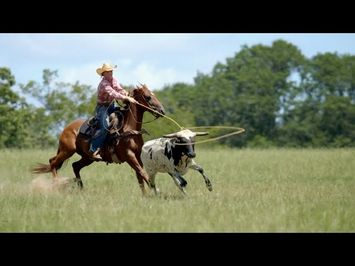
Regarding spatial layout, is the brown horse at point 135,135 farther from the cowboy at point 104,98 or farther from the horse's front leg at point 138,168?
the cowboy at point 104,98

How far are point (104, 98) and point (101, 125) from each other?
57cm

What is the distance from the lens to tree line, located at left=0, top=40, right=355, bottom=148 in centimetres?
7106

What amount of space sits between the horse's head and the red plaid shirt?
28 cm

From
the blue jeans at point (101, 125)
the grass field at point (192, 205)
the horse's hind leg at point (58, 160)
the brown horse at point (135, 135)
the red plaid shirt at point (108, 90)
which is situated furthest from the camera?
the horse's hind leg at point (58, 160)

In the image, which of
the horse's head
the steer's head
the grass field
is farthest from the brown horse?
the steer's head

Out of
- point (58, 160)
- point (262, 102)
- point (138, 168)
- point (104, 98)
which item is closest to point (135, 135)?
point (138, 168)

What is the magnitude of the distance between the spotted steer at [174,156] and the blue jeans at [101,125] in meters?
0.92

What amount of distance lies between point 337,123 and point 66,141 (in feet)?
198

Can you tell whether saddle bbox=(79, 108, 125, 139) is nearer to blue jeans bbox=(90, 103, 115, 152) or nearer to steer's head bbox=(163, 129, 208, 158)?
blue jeans bbox=(90, 103, 115, 152)

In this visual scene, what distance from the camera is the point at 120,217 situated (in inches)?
400

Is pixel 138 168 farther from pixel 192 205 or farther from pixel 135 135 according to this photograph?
pixel 192 205

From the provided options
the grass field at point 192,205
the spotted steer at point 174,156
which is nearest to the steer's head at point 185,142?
the spotted steer at point 174,156

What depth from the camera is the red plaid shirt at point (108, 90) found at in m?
13.7
